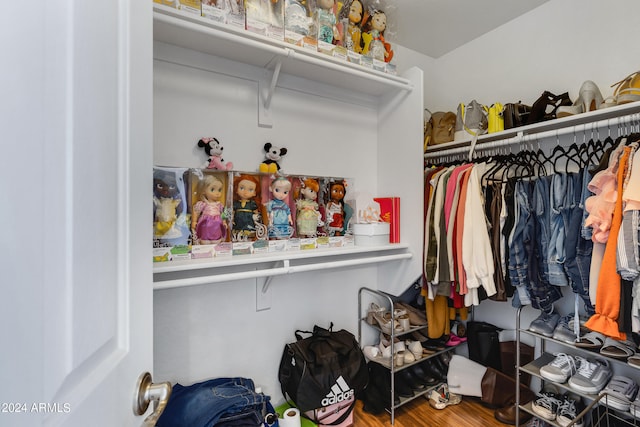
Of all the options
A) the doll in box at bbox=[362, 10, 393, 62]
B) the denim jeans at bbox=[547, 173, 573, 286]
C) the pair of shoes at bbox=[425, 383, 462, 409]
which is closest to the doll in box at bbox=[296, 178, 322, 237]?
the doll in box at bbox=[362, 10, 393, 62]

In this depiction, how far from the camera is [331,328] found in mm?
1761

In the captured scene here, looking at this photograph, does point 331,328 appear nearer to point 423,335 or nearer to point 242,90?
point 423,335

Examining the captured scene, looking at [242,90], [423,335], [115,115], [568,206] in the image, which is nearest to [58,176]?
[115,115]

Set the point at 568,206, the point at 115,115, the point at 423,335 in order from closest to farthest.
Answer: the point at 115,115 < the point at 568,206 < the point at 423,335

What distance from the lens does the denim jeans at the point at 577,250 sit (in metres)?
1.29

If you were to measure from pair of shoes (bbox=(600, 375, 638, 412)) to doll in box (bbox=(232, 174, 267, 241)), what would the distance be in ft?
5.74

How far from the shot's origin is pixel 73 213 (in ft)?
1.15

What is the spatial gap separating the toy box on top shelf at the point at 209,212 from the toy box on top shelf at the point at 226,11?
621mm

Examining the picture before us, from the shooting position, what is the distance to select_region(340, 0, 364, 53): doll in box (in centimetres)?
159

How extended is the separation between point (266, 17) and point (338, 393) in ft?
6.05

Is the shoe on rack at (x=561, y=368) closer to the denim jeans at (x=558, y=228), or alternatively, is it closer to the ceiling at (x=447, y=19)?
the denim jeans at (x=558, y=228)

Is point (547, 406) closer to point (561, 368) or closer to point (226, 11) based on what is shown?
point (561, 368)

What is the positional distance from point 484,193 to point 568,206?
382 millimetres

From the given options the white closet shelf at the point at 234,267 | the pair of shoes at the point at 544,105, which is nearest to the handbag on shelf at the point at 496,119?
the pair of shoes at the point at 544,105
